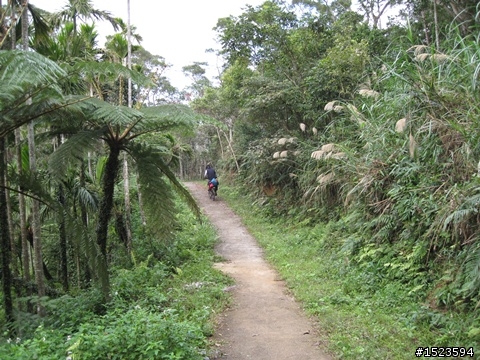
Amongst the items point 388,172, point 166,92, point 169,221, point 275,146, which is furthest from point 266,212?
point 166,92

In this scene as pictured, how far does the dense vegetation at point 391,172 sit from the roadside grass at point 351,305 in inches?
1.0

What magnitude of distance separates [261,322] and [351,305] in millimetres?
1161

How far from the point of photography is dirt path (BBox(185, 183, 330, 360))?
380cm

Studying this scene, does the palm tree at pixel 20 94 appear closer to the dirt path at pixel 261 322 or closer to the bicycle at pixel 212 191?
the dirt path at pixel 261 322

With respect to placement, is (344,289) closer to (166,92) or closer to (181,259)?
(181,259)

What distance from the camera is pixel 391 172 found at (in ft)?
18.2

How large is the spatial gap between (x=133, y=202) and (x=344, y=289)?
28.5 feet

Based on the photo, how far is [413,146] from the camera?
4.83 meters

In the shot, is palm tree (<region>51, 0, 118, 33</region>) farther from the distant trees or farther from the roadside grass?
the roadside grass

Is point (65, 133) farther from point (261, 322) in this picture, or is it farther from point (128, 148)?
point (261, 322)

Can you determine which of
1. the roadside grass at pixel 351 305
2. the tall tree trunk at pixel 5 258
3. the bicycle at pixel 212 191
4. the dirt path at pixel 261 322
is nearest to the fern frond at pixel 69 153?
the tall tree trunk at pixel 5 258

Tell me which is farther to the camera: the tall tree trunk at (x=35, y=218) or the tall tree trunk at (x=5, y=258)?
the tall tree trunk at (x=35, y=218)

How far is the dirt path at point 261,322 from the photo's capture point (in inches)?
150

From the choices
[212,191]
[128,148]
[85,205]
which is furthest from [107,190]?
[212,191]
